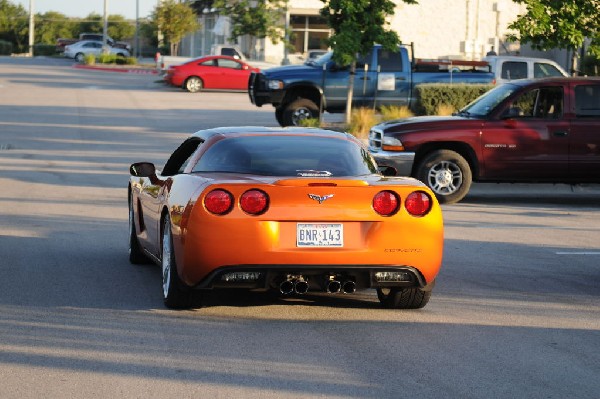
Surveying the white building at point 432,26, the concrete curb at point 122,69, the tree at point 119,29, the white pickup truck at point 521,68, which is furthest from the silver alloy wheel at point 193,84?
the tree at point 119,29

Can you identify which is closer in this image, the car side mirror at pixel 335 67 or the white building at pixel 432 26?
the car side mirror at pixel 335 67

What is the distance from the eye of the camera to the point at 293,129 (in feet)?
34.4

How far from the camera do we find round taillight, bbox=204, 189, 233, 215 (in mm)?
8758

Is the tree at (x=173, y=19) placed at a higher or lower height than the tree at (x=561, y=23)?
higher

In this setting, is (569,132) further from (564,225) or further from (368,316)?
(368,316)

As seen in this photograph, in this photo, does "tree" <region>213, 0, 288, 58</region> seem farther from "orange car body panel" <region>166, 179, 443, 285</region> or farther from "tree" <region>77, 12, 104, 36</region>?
"tree" <region>77, 12, 104, 36</region>

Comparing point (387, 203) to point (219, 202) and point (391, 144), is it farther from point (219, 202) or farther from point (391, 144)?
point (391, 144)

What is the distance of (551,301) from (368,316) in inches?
69.0

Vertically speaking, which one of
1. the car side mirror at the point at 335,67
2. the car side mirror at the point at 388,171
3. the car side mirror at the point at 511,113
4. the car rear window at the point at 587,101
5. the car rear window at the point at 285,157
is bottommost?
the car side mirror at the point at 388,171

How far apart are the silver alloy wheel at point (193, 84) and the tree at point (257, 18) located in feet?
43.4

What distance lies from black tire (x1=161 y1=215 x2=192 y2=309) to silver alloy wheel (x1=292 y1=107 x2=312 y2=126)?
19961mm

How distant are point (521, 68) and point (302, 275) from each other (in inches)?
950

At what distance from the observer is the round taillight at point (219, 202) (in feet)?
28.7

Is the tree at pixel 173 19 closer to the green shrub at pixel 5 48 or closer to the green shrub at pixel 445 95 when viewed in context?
the green shrub at pixel 5 48
